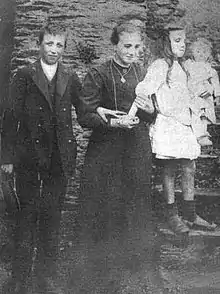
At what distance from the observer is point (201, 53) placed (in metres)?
3.83

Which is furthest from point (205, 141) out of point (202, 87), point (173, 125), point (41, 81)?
point (41, 81)

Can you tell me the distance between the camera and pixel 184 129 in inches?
151

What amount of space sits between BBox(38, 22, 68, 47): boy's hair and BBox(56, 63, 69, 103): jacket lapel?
193mm

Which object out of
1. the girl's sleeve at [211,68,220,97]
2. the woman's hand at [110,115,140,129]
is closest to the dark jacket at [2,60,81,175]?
the woman's hand at [110,115,140,129]

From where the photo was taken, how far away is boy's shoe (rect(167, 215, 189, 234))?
382cm

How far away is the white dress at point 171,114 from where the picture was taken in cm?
379

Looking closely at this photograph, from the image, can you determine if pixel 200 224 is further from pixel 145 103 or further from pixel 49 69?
pixel 49 69

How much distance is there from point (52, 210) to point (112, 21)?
1253mm

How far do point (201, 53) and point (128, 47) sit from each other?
50 cm

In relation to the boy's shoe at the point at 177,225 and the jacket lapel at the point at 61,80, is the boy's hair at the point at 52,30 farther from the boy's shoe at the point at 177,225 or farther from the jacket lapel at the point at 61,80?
the boy's shoe at the point at 177,225

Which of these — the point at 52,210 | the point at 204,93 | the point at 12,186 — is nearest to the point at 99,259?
the point at 52,210

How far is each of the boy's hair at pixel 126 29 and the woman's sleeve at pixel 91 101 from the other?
0.80 ft

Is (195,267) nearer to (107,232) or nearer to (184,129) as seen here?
(107,232)

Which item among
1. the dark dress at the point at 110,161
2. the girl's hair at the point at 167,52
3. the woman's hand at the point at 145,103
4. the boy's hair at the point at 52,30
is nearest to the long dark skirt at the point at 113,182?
the dark dress at the point at 110,161
